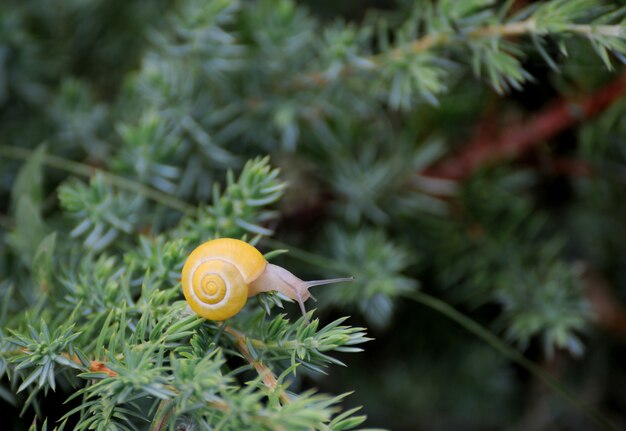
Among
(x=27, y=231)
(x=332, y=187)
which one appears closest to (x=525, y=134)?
(x=332, y=187)

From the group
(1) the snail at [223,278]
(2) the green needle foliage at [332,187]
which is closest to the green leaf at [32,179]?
(2) the green needle foliage at [332,187]

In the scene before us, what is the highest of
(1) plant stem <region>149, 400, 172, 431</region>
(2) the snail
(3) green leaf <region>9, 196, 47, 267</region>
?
(2) the snail

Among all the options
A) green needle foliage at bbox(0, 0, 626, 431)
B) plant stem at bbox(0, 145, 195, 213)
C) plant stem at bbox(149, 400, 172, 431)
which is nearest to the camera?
plant stem at bbox(149, 400, 172, 431)

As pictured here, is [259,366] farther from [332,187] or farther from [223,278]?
[332,187]

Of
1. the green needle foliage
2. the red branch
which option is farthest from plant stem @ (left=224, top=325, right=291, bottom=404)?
the red branch

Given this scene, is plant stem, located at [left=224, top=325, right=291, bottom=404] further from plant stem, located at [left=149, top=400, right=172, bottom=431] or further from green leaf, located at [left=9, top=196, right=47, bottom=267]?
green leaf, located at [left=9, top=196, right=47, bottom=267]

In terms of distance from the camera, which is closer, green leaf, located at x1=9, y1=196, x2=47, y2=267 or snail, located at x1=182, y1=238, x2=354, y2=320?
snail, located at x1=182, y1=238, x2=354, y2=320
